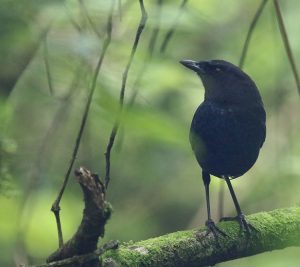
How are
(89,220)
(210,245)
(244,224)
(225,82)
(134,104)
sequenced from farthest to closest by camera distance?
1. (225,82)
2. (244,224)
3. (210,245)
4. (134,104)
5. (89,220)

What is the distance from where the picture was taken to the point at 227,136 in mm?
4602

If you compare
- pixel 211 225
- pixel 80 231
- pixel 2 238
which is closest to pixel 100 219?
pixel 80 231

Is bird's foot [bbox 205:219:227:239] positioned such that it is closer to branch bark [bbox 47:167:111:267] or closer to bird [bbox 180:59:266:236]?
bird [bbox 180:59:266:236]

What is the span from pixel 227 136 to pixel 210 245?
0.83 meters

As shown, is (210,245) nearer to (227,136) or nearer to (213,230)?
(213,230)

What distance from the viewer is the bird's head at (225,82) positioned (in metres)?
4.82

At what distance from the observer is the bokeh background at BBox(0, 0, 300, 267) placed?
4.22m

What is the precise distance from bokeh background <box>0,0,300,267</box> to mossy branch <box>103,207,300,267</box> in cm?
60

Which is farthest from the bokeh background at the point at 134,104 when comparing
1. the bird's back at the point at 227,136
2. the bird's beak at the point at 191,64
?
the bird's back at the point at 227,136

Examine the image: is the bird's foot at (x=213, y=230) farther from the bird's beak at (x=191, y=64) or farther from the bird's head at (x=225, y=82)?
the bird's beak at (x=191, y=64)

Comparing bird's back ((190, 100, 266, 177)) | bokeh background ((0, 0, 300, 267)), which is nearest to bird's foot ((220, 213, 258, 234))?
bird's back ((190, 100, 266, 177))

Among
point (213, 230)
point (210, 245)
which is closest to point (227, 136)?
point (213, 230)

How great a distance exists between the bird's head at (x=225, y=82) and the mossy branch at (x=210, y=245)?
0.72 m

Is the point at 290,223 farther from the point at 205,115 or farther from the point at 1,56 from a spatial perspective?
the point at 1,56
